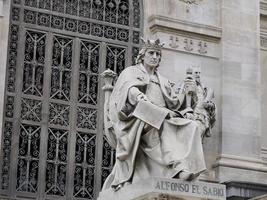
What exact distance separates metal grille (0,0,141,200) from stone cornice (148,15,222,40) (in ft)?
1.96

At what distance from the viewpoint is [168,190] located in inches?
363

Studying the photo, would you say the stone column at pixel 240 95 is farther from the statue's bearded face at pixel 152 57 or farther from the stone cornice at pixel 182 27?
the statue's bearded face at pixel 152 57

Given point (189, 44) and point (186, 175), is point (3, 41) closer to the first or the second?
point (189, 44)

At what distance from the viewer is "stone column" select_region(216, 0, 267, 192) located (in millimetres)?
14414

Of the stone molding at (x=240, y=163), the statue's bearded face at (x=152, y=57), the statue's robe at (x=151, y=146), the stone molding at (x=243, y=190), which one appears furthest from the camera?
the stone molding at (x=240, y=163)

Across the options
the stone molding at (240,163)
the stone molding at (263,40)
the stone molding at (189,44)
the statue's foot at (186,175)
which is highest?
the stone molding at (263,40)

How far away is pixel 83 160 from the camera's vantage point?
530 inches

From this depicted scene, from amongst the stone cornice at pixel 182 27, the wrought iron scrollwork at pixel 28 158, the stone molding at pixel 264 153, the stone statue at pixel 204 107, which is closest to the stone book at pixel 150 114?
the wrought iron scrollwork at pixel 28 158

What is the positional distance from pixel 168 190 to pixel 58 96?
4779 mm

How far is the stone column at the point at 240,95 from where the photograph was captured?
47.3 ft

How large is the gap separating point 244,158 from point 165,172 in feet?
17.0

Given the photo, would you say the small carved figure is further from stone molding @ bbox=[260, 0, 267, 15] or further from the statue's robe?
the statue's robe

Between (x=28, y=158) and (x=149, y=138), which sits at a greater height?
(x=149, y=138)

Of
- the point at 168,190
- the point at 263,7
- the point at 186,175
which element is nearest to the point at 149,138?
the point at 186,175
